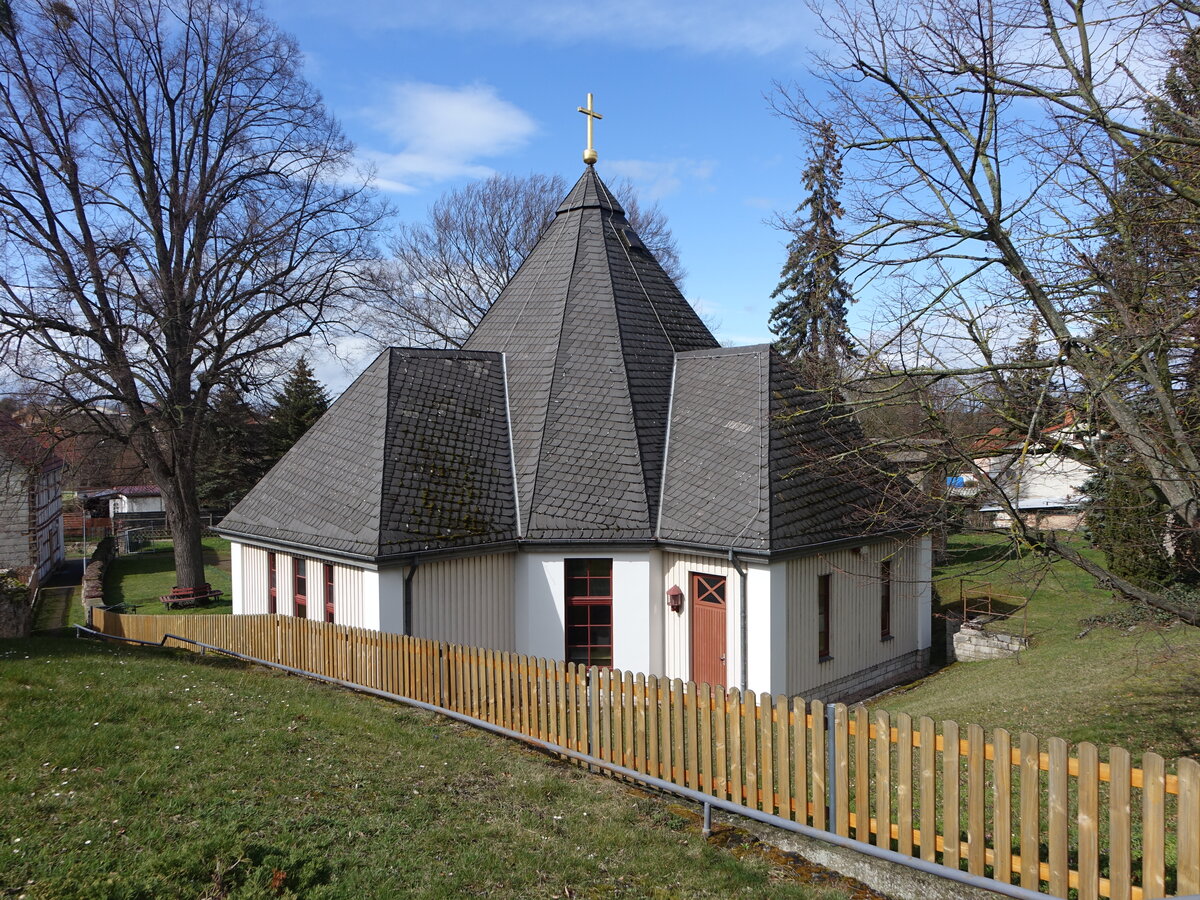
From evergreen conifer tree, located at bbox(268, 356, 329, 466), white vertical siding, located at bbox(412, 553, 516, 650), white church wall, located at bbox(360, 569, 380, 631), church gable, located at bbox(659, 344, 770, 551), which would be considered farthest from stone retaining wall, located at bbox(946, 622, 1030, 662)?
evergreen conifer tree, located at bbox(268, 356, 329, 466)

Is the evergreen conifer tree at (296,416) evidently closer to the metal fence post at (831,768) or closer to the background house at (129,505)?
the background house at (129,505)

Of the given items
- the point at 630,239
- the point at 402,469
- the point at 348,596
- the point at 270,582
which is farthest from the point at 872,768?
the point at 630,239

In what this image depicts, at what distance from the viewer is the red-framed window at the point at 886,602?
53.0 ft

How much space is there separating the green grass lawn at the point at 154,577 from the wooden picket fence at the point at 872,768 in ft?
63.3

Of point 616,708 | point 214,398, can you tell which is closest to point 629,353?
point 616,708

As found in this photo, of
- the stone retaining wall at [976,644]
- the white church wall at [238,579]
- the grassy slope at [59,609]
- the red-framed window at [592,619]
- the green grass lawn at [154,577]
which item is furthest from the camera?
the green grass lawn at [154,577]

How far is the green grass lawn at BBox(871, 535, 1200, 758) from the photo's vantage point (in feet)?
31.1

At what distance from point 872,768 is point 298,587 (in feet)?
35.8

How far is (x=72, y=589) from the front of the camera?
36.3m

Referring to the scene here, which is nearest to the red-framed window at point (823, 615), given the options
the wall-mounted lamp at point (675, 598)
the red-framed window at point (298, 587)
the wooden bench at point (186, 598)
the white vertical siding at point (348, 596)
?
the wall-mounted lamp at point (675, 598)

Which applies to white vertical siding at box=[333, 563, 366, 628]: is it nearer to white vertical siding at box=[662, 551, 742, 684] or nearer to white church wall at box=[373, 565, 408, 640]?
white church wall at box=[373, 565, 408, 640]

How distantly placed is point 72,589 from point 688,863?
38566mm

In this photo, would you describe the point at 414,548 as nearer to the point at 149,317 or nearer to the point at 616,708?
the point at 616,708

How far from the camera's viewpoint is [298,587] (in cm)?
1552
